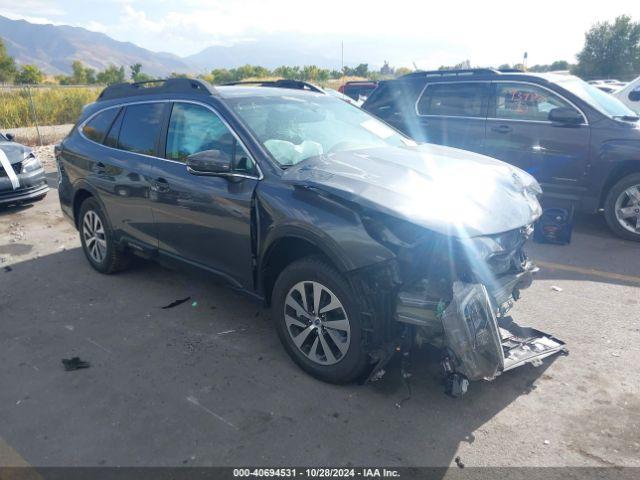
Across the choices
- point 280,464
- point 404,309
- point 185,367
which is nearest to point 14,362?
point 185,367

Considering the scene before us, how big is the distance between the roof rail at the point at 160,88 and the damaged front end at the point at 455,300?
2.16 meters

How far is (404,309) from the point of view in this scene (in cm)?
296

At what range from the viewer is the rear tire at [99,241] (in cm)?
529

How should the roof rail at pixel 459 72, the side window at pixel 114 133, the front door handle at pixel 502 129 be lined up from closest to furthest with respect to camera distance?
the side window at pixel 114 133
the front door handle at pixel 502 129
the roof rail at pixel 459 72

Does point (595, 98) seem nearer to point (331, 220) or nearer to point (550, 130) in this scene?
point (550, 130)

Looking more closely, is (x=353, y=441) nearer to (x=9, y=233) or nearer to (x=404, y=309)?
(x=404, y=309)

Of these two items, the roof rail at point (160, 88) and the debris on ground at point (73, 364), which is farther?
the roof rail at point (160, 88)

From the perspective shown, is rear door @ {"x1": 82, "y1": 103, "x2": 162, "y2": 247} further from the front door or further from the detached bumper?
the detached bumper

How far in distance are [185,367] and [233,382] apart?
0.44 m

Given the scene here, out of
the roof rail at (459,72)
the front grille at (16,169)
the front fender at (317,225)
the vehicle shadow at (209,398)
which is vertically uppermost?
the roof rail at (459,72)

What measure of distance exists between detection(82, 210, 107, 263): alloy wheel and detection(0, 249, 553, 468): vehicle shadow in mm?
944

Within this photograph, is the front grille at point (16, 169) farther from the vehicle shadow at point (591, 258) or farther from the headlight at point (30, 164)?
the vehicle shadow at point (591, 258)

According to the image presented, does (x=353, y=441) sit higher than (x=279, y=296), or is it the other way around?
(x=279, y=296)

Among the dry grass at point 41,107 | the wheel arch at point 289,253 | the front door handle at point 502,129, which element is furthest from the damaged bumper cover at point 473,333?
the dry grass at point 41,107
